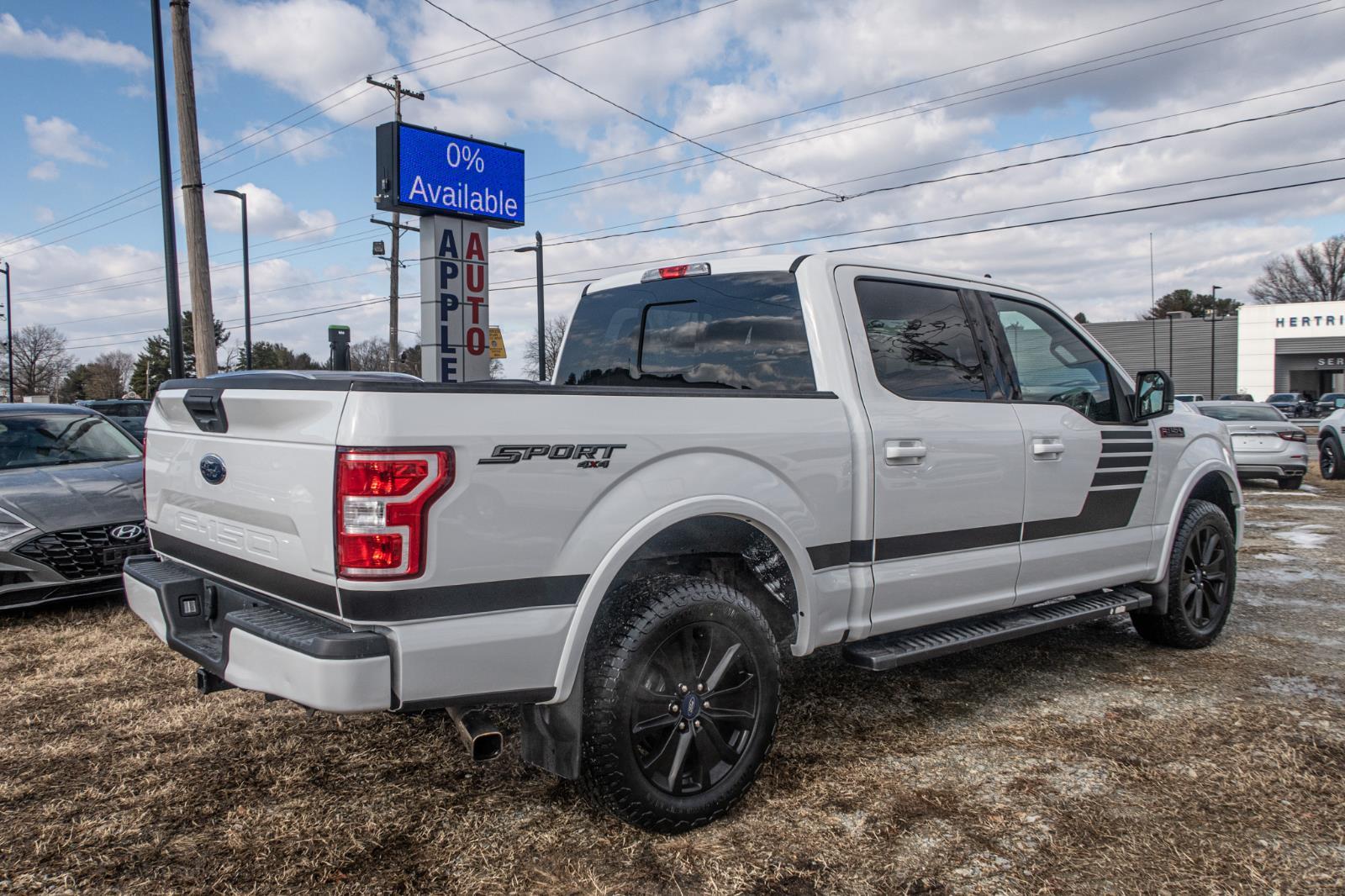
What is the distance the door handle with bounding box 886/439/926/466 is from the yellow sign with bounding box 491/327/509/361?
14.4 m

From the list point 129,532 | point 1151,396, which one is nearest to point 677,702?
point 1151,396

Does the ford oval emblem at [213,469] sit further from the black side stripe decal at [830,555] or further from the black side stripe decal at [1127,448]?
the black side stripe decal at [1127,448]

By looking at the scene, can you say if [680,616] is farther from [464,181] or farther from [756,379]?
[464,181]

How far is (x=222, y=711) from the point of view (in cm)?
409

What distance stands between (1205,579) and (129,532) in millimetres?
6486

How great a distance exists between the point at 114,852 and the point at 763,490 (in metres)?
2.31

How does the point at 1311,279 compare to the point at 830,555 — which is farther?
the point at 1311,279

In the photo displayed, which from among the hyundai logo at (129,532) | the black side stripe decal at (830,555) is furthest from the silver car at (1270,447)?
the hyundai logo at (129,532)

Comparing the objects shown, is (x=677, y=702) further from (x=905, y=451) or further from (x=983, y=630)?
(x=983, y=630)

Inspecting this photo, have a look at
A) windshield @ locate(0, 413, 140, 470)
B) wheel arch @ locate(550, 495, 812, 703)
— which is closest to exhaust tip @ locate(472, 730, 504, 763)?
wheel arch @ locate(550, 495, 812, 703)

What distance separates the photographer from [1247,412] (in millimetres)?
15406

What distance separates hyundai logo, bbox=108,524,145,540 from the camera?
19.3 ft

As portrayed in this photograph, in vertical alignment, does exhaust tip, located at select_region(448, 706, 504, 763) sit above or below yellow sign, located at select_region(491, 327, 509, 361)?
below

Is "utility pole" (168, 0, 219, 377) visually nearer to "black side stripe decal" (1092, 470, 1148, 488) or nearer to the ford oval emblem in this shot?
the ford oval emblem
